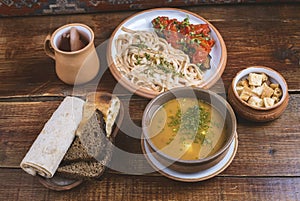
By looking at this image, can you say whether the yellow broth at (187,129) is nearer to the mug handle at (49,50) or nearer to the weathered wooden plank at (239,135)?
the weathered wooden plank at (239,135)

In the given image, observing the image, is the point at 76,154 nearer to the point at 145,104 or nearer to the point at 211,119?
the point at 145,104

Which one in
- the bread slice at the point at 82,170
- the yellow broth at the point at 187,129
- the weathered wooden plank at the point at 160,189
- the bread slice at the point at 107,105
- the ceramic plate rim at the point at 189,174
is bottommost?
the weathered wooden plank at the point at 160,189

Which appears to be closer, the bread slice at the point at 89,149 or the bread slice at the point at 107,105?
the bread slice at the point at 89,149

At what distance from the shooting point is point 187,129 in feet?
5.82

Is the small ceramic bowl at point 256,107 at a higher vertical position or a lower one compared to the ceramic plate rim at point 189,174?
higher

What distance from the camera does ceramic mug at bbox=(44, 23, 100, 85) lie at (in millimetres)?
1963

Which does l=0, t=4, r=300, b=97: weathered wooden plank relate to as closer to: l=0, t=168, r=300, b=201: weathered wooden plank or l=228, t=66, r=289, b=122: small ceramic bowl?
l=228, t=66, r=289, b=122: small ceramic bowl

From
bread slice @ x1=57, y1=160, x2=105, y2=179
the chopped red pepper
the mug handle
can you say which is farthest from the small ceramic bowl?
the mug handle

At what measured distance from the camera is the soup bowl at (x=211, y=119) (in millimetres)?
1669

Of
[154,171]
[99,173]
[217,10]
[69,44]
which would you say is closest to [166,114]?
[154,171]

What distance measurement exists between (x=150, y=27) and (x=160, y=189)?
848mm

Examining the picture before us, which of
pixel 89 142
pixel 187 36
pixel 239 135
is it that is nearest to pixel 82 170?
pixel 89 142

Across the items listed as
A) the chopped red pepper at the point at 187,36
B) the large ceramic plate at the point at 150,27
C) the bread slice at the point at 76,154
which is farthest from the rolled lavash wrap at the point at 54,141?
the chopped red pepper at the point at 187,36

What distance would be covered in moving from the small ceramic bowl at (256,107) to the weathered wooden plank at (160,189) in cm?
26
